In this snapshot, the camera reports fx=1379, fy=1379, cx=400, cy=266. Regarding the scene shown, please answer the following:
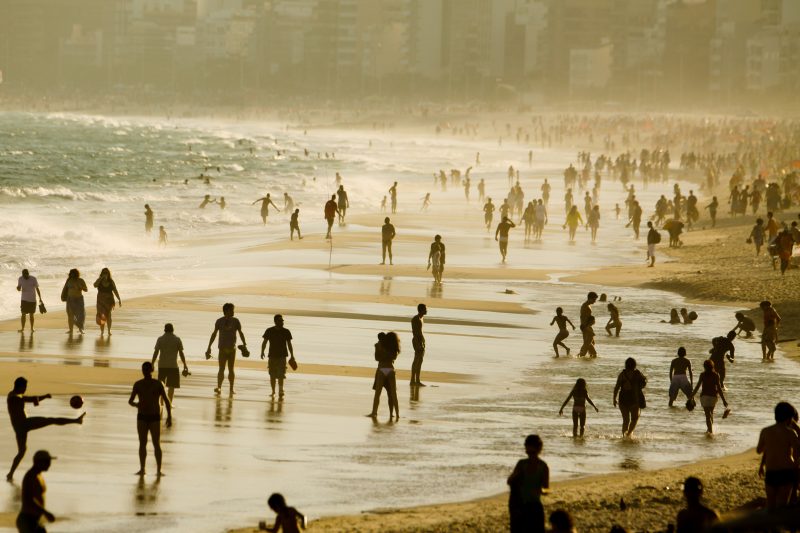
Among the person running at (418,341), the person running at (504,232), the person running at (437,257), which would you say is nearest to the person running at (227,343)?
the person running at (418,341)

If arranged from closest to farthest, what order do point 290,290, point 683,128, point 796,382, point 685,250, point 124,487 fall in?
point 124,487 < point 796,382 < point 290,290 < point 685,250 < point 683,128

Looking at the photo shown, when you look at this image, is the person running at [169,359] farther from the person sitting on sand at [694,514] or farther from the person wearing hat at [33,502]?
the person sitting on sand at [694,514]

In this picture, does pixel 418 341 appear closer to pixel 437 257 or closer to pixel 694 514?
pixel 694 514

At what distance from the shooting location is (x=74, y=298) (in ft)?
68.5

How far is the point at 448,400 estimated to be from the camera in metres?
16.9

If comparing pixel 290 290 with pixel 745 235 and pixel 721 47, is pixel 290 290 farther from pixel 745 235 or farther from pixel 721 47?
pixel 721 47

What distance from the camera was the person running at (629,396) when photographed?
14836mm

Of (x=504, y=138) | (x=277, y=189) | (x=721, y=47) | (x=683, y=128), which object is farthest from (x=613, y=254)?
(x=721, y=47)

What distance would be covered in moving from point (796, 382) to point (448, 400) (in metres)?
4.80

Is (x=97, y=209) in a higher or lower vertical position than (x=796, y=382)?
higher

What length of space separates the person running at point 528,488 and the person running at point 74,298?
41.0ft

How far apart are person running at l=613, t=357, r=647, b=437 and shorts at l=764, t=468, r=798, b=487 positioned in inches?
158

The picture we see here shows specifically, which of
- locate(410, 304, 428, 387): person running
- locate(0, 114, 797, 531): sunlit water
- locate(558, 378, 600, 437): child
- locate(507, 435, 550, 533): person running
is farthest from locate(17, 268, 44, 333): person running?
locate(507, 435, 550, 533): person running

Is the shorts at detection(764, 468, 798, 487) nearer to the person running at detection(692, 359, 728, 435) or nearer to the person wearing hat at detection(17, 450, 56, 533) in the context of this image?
the person running at detection(692, 359, 728, 435)
